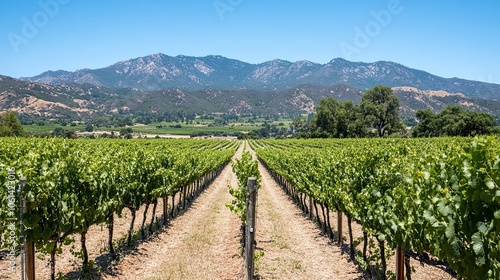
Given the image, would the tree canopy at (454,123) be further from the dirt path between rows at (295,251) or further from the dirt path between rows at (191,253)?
the dirt path between rows at (191,253)

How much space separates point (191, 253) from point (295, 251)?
10.8 ft

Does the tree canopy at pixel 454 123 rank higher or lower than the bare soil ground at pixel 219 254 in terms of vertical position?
higher

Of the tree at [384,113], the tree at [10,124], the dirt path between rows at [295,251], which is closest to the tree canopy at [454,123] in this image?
the tree at [384,113]

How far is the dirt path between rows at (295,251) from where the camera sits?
10047 millimetres

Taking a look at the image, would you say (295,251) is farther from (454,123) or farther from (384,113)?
(384,113)

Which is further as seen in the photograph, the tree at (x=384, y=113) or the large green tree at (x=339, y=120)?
the large green tree at (x=339, y=120)

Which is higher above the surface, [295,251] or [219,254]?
[219,254]

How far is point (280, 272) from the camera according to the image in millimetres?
9984

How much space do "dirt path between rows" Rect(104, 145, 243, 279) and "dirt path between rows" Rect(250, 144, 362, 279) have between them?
930 mm

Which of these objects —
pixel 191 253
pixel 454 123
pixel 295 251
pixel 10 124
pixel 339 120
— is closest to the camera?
pixel 191 253

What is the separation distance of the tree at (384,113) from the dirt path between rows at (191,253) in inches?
2853

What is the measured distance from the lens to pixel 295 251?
12102mm

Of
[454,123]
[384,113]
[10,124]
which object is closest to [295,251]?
[454,123]

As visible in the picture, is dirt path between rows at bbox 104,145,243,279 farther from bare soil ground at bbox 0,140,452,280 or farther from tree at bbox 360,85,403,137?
tree at bbox 360,85,403,137
